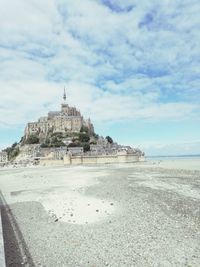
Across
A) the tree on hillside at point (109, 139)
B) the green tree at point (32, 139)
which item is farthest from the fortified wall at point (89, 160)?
the tree on hillside at point (109, 139)

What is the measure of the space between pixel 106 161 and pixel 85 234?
311 feet

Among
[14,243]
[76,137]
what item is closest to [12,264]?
[14,243]

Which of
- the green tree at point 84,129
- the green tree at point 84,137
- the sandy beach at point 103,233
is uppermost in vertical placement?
the green tree at point 84,129

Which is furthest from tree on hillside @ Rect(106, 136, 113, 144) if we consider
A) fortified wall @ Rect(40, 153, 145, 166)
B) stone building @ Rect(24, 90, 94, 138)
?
fortified wall @ Rect(40, 153, 145, 166)

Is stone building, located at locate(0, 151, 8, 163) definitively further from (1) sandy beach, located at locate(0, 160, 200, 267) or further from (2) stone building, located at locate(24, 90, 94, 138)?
(1) sandy beach, located at locate(0, 160, 200, 267)

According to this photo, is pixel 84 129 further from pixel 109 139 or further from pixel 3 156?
pixel 3 156

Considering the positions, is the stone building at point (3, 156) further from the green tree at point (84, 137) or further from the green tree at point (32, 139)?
the green tree at point (84, 137)

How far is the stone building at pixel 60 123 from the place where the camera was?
136m

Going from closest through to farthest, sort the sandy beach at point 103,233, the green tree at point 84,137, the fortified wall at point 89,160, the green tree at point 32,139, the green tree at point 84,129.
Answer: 1. the sandy beach at point 103,233
2. the fortified wall at point 89,160
3. the green tree at point 84,137
4. the green tree at point 32,139
5. the green tree at point 84,129

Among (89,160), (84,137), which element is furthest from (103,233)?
(84,137)

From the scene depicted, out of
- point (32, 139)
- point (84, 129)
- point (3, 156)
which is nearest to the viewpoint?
point (32, 139)

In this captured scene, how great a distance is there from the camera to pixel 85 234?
397 inches

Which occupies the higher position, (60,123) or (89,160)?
(60,123)

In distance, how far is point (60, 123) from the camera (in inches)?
5399
